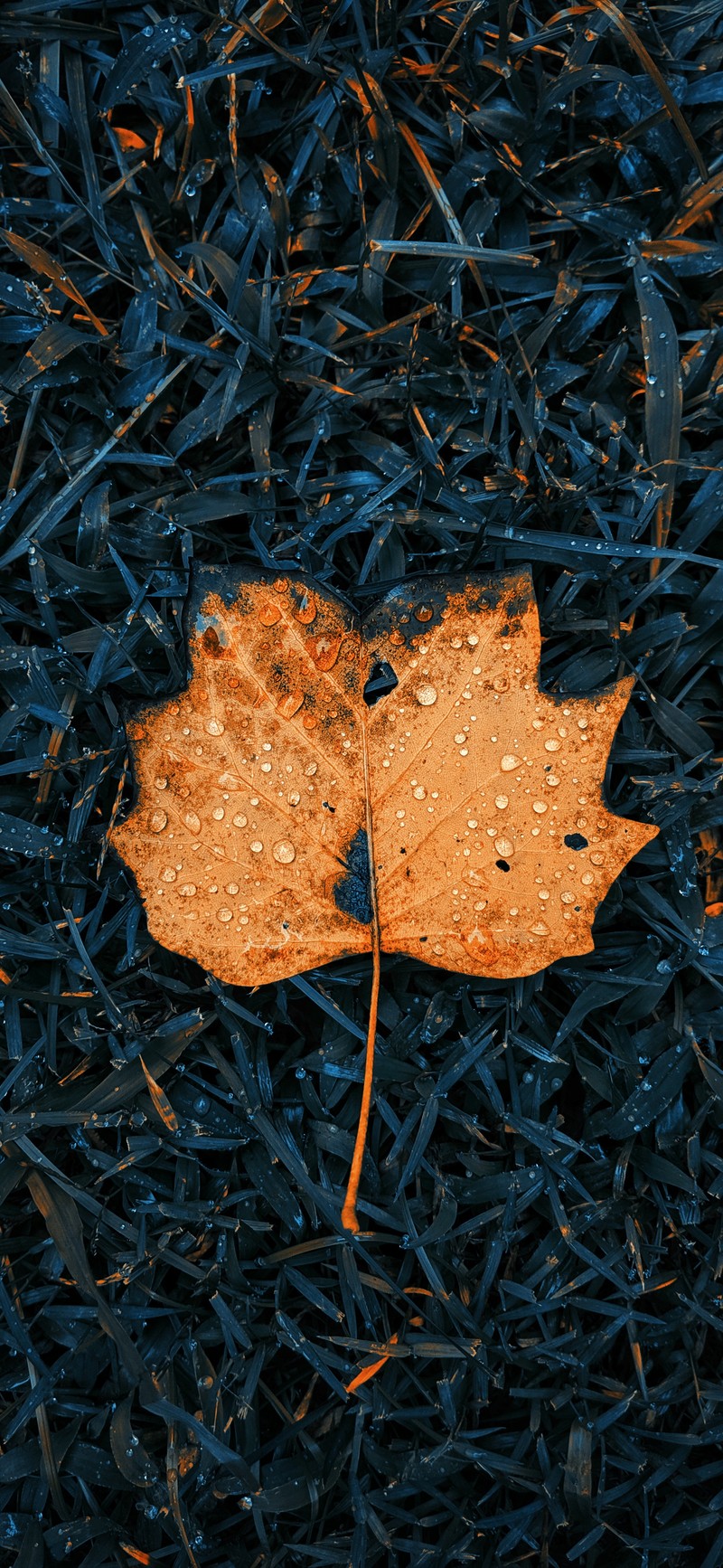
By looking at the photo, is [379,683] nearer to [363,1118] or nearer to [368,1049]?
[368,1049]

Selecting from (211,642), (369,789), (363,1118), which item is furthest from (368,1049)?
(211,642)

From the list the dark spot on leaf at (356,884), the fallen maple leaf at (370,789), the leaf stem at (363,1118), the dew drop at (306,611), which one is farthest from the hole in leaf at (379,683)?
the leaf stem at (363,1118)

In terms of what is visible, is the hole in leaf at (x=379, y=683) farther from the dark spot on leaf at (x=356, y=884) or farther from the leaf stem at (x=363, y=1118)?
the leaf stem at (x=363, y=1118)

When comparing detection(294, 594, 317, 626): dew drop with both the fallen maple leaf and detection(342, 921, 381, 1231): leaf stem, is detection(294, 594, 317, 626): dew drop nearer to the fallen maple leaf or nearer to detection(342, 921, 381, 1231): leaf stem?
the fallen maple leaf

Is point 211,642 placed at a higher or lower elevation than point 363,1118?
higher

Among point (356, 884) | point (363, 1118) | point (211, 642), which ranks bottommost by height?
point (363, 1118)

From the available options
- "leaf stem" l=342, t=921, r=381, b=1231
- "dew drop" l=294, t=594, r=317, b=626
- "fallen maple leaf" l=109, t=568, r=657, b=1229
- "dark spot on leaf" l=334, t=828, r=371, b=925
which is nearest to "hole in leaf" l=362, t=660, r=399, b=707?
"fallen maple leaf" l=109, t=568, r=657, b=1229

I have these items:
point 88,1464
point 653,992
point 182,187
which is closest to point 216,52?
point 182,187
